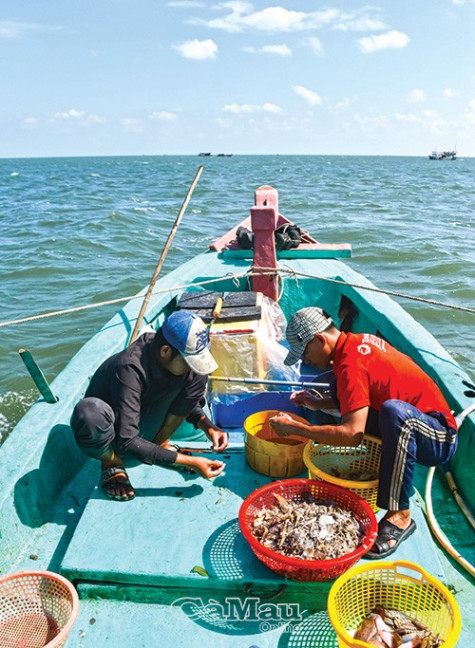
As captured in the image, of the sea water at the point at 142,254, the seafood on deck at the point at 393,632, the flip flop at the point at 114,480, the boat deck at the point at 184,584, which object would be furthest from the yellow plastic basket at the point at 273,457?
the sea water at the point at 142,254

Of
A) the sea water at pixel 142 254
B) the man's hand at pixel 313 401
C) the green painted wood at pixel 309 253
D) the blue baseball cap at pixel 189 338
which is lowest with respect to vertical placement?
the sea water at pixel 142 254

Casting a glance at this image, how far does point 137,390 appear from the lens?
277 centimetres

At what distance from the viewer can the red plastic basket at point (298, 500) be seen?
2.21m

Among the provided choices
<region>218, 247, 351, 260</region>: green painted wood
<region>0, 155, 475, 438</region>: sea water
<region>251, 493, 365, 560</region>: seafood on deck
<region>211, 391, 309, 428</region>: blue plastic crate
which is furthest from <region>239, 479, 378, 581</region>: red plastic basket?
<region>218, 247, 351, 260</region>: green painted wood

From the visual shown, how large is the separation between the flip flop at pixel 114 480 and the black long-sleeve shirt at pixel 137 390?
10cm

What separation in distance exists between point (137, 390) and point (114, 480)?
0.58 metres

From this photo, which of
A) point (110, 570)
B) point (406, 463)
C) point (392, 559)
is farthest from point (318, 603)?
point (110, 570)

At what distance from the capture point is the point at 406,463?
245 cm

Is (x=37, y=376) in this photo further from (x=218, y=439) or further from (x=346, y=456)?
(x=346, y=456)

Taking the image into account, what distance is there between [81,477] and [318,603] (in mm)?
1752

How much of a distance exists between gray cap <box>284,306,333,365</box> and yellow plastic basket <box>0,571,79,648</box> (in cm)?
158

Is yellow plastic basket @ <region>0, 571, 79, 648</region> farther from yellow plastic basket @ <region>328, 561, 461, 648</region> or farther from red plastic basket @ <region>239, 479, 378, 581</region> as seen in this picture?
yellow plastic basket @ <region>328, 561, 461, 648</region>

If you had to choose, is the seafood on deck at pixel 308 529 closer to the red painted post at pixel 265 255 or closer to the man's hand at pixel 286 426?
the man's hand at pixel 286 426

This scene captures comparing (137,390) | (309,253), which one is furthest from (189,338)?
(309,253)
